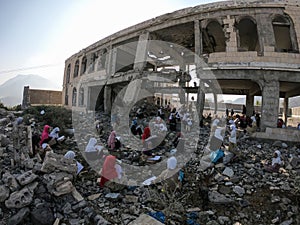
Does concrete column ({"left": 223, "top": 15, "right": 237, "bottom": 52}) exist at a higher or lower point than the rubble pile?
higher

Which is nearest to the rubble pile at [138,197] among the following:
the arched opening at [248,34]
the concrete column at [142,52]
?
the arched opening at [248,34]

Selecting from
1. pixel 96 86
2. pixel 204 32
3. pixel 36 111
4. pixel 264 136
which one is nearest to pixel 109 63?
pixel 96 86

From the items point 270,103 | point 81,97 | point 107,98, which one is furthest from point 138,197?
point 81,97

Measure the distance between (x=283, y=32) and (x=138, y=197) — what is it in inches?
516

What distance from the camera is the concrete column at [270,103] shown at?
1109 centimetres

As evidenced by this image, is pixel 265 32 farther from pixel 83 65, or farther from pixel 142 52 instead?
pixel 83 65

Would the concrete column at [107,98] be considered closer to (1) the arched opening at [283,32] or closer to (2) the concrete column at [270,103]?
(2) the concrete column at [270,103]

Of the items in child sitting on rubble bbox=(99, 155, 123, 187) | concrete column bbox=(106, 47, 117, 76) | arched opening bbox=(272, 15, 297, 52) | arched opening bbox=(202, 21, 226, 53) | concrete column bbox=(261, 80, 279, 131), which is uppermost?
arched opening bbox=(202, 21, 226, 53)

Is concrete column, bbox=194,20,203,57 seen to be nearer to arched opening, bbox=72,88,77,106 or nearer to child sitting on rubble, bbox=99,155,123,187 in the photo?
child sitting on rubble, bbox=99,155,123,187

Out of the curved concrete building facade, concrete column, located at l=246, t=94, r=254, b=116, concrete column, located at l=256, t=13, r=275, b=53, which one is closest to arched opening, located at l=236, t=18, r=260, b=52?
the curved concrete building facade

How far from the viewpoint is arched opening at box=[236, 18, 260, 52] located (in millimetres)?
12825

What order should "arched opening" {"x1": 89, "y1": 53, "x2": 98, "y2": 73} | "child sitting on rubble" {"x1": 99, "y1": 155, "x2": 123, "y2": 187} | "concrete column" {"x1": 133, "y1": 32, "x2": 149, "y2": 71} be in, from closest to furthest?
"child sitting on rubble" {"x1": 99, "y1": 155, "x2": 123, "y2": 187} < "concrete column" {"x1": 133, "y1": 32, "x2": 149, "y2": 71} < "arched opening" {"x1": 89, "y1": 53, "x2": 98, "y2": 73}

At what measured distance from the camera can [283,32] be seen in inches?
529

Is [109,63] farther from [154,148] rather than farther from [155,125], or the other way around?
[154,148]
